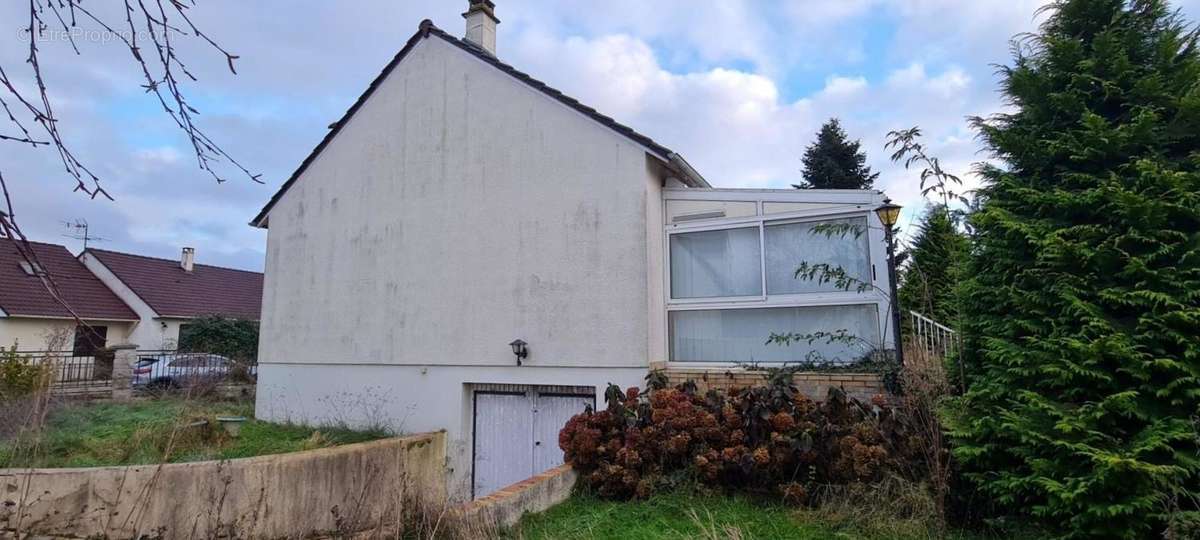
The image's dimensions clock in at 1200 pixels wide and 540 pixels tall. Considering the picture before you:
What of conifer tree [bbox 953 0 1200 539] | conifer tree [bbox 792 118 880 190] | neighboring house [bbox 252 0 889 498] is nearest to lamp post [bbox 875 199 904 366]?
neighboring house [bbox 252 0 889 498]

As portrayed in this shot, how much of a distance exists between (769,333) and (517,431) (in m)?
4.36

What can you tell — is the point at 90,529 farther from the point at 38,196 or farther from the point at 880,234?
the point at 880,234

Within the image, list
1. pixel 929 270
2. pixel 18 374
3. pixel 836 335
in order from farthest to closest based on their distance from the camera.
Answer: pixel 18 374 → pixel 929 270 → pixel 836 335

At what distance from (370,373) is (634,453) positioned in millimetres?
6391

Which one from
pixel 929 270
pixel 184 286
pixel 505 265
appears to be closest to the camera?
pixel 505 265

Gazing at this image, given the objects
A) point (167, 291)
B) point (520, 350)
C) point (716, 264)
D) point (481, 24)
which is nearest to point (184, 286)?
point (167, 291)

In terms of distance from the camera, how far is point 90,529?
6.68m

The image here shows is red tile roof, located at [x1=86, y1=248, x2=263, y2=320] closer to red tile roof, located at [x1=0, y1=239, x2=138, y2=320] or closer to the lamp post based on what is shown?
red tile roof, located at [x1=0, y1=239, x2=138, y2=320]

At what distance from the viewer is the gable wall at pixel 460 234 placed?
959 centimetres

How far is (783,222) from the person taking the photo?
9.05 m

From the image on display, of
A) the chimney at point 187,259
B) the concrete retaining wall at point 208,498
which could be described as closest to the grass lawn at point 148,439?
the concrete retaining wall at point 208,498

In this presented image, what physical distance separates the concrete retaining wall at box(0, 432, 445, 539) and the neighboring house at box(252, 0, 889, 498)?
159 centimetres

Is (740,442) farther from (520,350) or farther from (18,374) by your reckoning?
(18,374)

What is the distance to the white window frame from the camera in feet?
27.5
